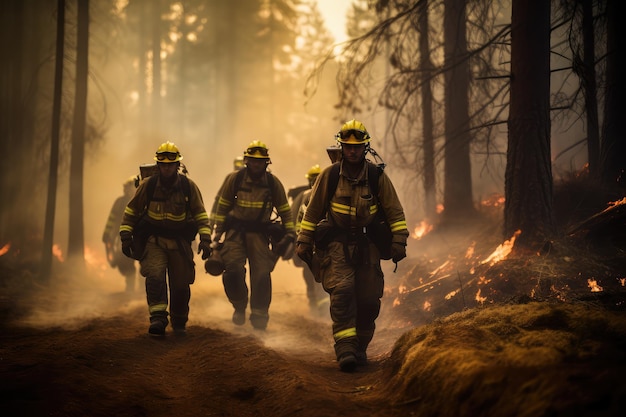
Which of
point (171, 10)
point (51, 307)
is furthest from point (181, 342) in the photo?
point (171, 10)

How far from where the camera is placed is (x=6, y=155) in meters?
15.9

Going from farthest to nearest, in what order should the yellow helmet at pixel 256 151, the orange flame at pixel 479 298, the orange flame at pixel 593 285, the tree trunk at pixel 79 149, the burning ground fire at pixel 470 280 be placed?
the tree trunk at pixel 79 149 < the yellow helmet at pixel 256 151 < the orange flame at pixel 479 298 < the burning ground fire at pixel 470 280 < the orange flame at pixel 593 285

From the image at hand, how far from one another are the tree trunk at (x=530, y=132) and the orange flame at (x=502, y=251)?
0.07m

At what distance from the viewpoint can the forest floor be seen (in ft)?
11.1

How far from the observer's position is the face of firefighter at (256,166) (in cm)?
859

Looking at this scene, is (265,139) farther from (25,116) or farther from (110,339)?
(110,339)

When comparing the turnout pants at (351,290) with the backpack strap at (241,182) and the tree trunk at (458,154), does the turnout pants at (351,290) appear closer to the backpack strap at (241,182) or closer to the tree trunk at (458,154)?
the backpack strap at (241,182)

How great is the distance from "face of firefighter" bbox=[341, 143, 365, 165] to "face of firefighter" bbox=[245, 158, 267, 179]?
275 centimetres

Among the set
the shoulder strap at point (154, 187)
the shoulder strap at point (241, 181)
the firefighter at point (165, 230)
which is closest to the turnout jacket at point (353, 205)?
the firefighter at point (165, 230)

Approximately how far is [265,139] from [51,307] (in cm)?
3548

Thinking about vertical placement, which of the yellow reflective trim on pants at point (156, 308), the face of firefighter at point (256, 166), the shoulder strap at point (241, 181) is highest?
the face of firefighter at point (256, 166)

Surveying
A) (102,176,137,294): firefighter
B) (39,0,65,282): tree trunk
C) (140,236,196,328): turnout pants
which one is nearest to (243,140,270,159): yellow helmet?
(140,236,196,328): turnout pants

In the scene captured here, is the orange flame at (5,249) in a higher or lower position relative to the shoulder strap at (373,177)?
lower

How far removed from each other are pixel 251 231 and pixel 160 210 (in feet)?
5.30
